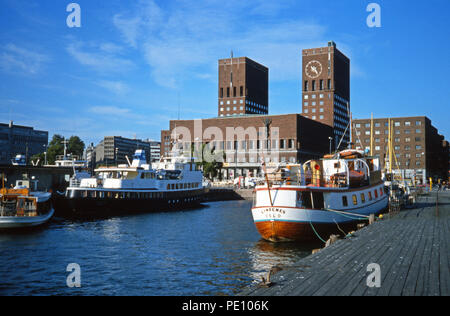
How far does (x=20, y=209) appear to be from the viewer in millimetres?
35469

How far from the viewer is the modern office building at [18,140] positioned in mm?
168625

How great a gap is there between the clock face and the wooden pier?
16186 cm

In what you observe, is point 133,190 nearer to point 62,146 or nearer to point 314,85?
point 62,146

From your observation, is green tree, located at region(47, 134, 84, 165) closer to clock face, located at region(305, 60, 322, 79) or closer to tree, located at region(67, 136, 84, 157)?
tree, located at region(67, 136, 84, 157)

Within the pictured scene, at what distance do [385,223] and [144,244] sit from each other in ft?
59.4

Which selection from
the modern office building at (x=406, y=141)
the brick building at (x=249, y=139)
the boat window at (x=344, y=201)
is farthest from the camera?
the modern office building at (x=406, y=141)

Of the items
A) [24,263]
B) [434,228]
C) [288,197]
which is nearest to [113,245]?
[24,263]

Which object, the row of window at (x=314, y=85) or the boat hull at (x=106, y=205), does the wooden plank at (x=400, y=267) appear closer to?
the boat hull at (x=106, y=205)

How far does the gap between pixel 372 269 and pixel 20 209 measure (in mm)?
31616

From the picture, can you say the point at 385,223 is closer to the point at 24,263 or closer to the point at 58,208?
the point at 24,263

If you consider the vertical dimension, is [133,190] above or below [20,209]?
above

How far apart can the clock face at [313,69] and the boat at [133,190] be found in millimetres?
123280

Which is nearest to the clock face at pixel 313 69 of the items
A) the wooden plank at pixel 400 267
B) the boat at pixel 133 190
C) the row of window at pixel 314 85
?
the row of window at pixel 314 85

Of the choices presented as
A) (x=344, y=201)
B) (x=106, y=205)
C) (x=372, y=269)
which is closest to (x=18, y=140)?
(x=106, y=205)
